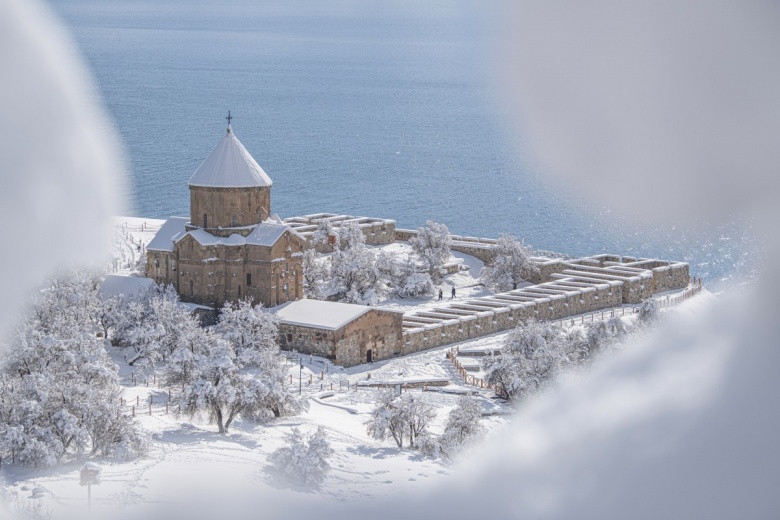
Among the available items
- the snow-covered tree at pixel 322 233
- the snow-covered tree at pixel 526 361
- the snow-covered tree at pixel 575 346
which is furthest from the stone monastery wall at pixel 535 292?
the snow-covered tree at pixel 575 346

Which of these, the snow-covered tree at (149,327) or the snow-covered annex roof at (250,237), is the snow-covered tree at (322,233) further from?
the snow-covered tree at (149,327)

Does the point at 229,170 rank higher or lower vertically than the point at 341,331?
higher

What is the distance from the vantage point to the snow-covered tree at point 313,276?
153ft

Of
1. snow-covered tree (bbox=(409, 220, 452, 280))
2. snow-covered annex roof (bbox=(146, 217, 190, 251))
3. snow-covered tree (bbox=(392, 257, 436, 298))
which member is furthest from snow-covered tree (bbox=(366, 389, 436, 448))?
snow-covered tree (bbox=(409, 220, 452, 280))

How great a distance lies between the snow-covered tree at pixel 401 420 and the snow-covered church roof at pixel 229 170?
1372 centimetres

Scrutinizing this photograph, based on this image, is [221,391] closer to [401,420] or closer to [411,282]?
[401,420]

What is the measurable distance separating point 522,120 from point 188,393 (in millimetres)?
17885

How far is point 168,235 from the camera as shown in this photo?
43.8m

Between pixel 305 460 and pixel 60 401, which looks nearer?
pixel 305 460

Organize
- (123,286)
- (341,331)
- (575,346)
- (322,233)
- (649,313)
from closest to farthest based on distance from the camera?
(575,346) → (341,331) → (123,286) → (649,313) → (322,233)

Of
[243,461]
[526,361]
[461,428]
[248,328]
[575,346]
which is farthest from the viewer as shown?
[575,346]

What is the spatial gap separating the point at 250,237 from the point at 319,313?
359 centimetres

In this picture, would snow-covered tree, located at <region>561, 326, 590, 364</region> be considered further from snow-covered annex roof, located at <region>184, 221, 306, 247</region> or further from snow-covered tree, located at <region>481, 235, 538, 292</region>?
snow-covered tree, located at <region>481, 235, 538, 292</region>

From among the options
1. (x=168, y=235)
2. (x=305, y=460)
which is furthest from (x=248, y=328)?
(x=305, y=460)
